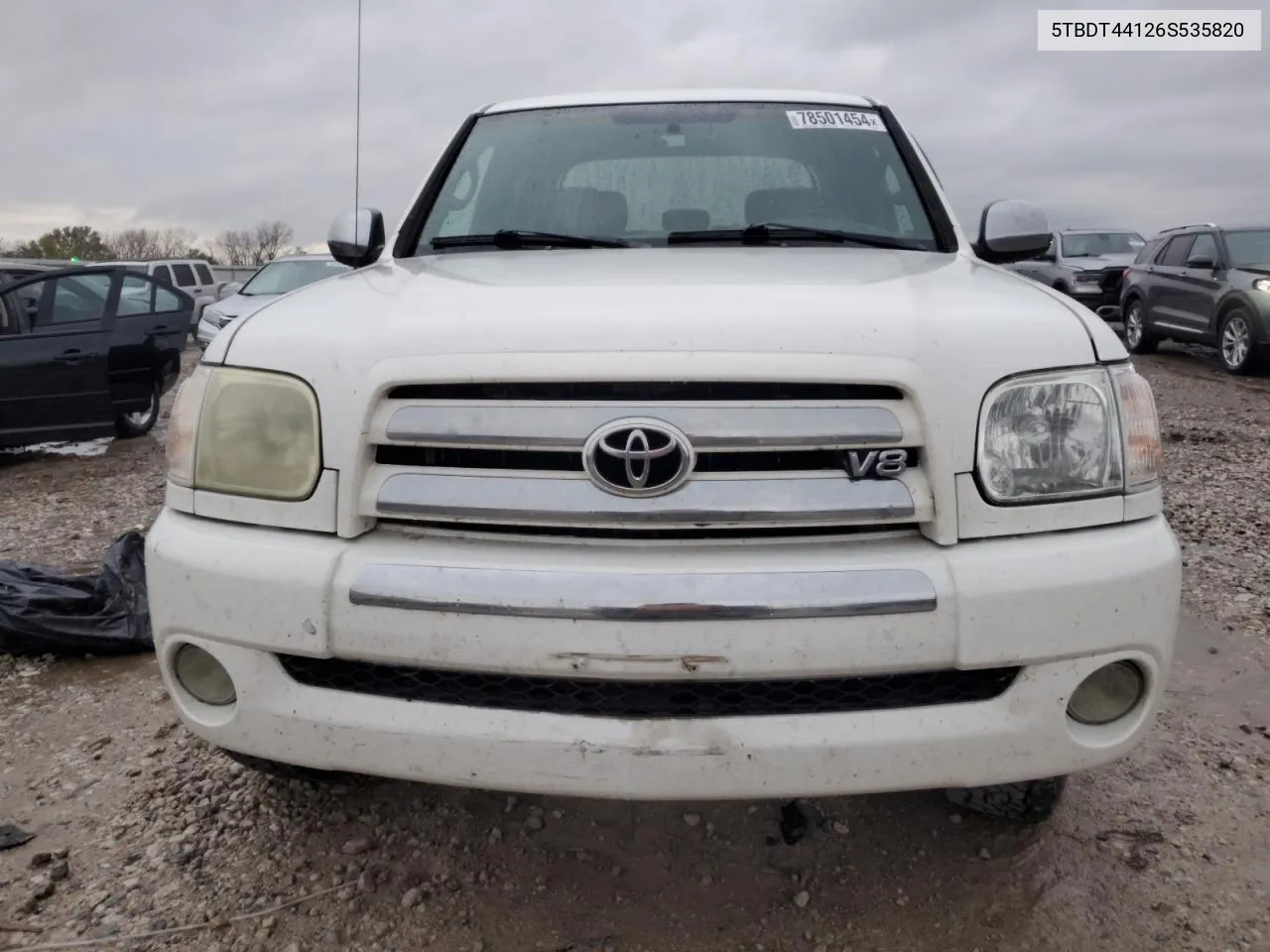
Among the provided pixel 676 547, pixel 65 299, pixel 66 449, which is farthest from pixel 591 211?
pixel 66 449

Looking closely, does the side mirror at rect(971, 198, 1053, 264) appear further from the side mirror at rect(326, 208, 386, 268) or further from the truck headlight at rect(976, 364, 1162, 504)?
the side mirror at rect(326, 208, 386, 268)

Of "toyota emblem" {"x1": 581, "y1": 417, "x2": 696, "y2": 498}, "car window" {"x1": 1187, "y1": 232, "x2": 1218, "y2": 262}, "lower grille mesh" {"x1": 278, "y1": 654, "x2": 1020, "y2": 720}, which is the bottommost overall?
"lower grille mesh" {"x1": 278, "y1": 654, "x2": 1020, "y2": 720}

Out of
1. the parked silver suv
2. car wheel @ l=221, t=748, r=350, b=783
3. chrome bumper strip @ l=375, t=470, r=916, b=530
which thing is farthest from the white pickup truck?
the parked silver suv

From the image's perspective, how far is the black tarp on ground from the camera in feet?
10.7

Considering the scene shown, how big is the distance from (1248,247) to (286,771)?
12.1 metres

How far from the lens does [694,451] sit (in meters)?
1.62

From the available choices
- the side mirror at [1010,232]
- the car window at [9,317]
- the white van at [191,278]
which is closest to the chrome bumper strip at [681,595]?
the side mirror at [1010,232]

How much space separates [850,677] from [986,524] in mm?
349

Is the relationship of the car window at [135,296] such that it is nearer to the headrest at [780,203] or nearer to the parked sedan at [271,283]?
the parked sedan at [271,283]

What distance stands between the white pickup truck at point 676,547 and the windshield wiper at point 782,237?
84cm

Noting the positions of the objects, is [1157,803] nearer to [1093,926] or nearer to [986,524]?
[1093,926]

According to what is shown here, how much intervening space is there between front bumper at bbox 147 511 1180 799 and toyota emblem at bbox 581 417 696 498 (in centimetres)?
11

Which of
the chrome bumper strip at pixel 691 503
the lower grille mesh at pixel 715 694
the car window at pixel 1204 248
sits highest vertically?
the car window at pixel 1204 248

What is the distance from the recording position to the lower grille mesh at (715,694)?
5.38 ft
